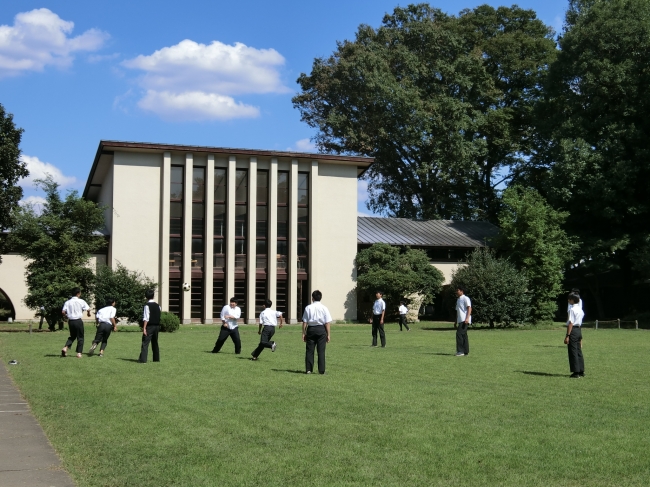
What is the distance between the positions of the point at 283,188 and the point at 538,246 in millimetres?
16741

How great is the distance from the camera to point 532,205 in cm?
4856

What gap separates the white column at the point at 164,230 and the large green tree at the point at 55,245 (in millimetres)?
7741

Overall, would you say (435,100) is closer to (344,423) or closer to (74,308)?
(74,308)

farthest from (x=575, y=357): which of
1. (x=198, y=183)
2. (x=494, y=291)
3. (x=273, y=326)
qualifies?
(x=198, y=183)

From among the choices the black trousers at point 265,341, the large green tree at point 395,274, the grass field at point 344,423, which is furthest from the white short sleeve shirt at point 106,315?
the large green tree at point 395,274

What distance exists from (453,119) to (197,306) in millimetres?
23392

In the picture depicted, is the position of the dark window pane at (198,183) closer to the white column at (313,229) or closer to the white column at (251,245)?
the white column at (251,245)

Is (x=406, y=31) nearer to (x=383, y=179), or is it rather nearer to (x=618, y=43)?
(x=383, y=179)

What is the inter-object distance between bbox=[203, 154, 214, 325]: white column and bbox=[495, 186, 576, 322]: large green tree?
18.6 m

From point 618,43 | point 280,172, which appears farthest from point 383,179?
point 618,43

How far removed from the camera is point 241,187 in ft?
164

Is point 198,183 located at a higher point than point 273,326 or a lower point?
A: higher

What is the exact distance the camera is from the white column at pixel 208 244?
4816 centimetres

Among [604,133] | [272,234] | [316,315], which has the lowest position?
[316,315]
